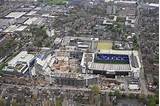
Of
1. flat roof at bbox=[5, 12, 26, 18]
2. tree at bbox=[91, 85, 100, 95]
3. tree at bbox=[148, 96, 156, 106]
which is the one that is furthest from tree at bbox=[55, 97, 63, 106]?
flat roof at bbox=[5, 12, 26, 18]

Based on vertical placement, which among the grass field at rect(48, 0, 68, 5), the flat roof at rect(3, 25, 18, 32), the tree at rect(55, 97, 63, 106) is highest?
the grass field at rect(48, 0, 68, 5)

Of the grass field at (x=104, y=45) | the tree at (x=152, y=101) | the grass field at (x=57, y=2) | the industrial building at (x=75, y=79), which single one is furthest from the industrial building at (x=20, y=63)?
the grass field at (x=57, y=2)

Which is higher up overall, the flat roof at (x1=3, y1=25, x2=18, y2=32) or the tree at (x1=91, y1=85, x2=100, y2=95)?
the flat roof at (x1=3, y1=25, x2=18, y2=32)

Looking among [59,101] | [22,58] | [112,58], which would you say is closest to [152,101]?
[59,101]

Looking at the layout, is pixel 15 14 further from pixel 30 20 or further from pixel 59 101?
pixel 59 101

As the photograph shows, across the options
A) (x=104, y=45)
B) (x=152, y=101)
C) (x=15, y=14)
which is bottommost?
(x=152, y=101)

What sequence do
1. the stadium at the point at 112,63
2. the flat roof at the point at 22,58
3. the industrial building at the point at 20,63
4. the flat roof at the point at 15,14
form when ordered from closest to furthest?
the stadium at the point at 112,63 < the industrial building at the point at 20,63 < the flat roof at the point at 22,58 < the flat roof at the point at 15,14

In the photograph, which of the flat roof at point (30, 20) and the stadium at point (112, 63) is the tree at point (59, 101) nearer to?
the stadium at point (112, 63)

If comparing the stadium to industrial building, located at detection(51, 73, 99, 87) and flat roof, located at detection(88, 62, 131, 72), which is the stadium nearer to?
flat roof, located at detection(88, 62, 131, 72)
